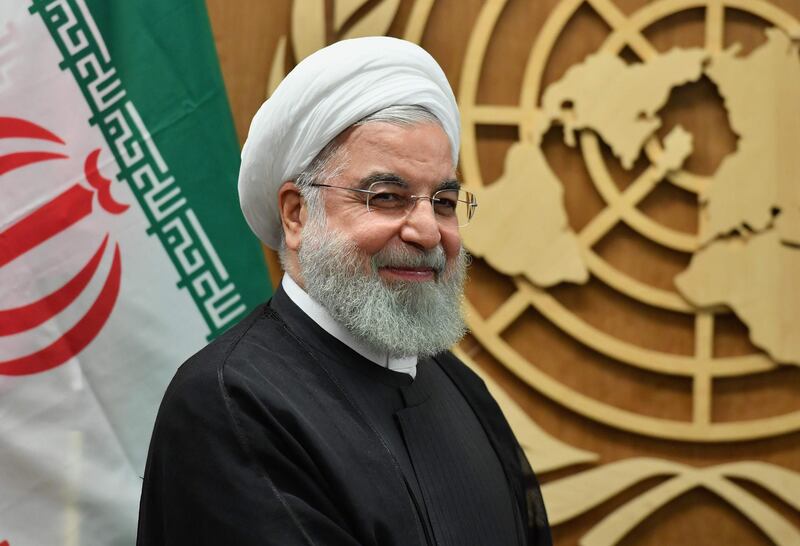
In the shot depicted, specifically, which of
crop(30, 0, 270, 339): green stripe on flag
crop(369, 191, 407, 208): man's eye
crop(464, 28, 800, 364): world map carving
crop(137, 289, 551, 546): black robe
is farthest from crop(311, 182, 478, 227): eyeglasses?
crop(464, 28, 800, 364): world map carving

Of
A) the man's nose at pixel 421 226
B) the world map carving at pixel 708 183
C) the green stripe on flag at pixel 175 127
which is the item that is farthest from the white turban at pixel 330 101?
the world map carving at pixel 708 183

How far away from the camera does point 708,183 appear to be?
209 centimetres

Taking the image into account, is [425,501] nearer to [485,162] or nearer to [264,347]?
[264,347]

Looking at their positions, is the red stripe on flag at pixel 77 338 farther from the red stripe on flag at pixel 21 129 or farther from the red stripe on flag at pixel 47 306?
the red stripe on flag at pixel 21 129

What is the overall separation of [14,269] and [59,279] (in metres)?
0.08

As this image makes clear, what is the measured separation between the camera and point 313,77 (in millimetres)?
1267

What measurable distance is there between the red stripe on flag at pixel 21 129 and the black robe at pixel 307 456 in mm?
628

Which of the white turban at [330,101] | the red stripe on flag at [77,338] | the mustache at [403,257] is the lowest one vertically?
the mustache at [403,257]

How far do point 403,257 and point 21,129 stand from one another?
806 mm

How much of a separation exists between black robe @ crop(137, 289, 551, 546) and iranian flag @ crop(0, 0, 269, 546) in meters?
0.51

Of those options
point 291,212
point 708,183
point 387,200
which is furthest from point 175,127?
point 708,183

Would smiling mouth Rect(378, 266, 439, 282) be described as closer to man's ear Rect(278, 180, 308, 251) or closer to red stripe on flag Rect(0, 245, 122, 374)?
man's ear Rect(278, 180, 308, 251)

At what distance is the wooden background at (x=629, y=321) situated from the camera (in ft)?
6.88

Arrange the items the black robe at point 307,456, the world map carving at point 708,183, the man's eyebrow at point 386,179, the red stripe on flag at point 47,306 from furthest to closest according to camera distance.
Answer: the world map carving at point 708,183, the red stripe on flag at point 47,306, the man's eyebrow at point 386,179, the black robe at point 307,456
